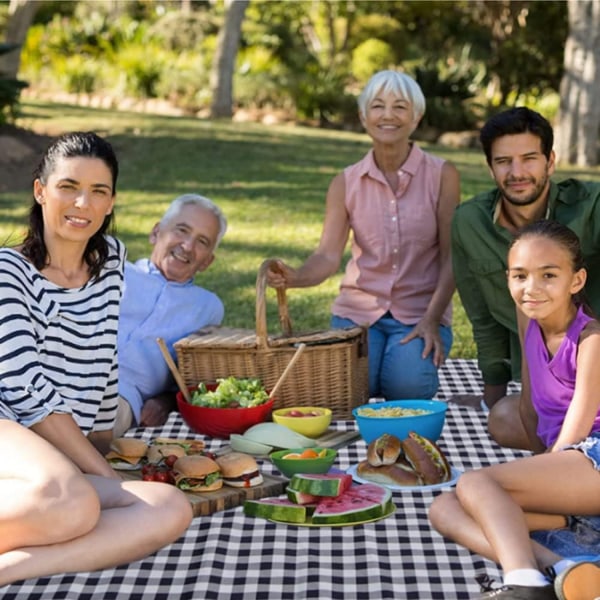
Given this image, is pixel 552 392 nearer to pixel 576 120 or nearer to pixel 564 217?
pixel 564 217

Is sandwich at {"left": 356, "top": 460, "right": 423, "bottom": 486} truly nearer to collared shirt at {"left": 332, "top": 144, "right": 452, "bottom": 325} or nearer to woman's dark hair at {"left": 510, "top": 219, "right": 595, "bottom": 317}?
woman's dark hair at {"left": 510, "top": 219, "right": 595, "bottom": 317}

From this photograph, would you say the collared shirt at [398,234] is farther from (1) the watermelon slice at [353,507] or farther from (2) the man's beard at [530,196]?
(1) the watermelon slice at [353,507]

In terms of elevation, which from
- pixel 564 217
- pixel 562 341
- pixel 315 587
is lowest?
pixel 315 587

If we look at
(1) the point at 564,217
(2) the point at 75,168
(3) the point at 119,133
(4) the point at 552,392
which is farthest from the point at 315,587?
(3) the point at 119,133

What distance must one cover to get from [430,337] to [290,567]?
1.80 meters

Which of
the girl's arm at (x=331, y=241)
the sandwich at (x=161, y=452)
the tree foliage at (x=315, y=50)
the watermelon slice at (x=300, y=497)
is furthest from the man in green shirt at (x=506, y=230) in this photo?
the tree foliage at (x=315, y=50)

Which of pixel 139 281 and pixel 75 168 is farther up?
pixel 75 168

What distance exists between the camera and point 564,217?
4.12 meters

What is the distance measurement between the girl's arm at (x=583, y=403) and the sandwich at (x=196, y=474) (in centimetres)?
107

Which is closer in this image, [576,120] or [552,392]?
[552,392]

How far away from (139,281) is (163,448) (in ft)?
3.81

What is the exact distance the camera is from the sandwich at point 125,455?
141 inches

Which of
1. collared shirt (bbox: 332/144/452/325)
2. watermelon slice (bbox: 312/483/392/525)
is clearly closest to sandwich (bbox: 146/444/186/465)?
watermelon slice (bbox: 312/483/392/525)

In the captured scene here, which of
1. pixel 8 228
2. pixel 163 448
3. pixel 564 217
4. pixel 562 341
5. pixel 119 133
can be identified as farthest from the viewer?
pixel 119 133
